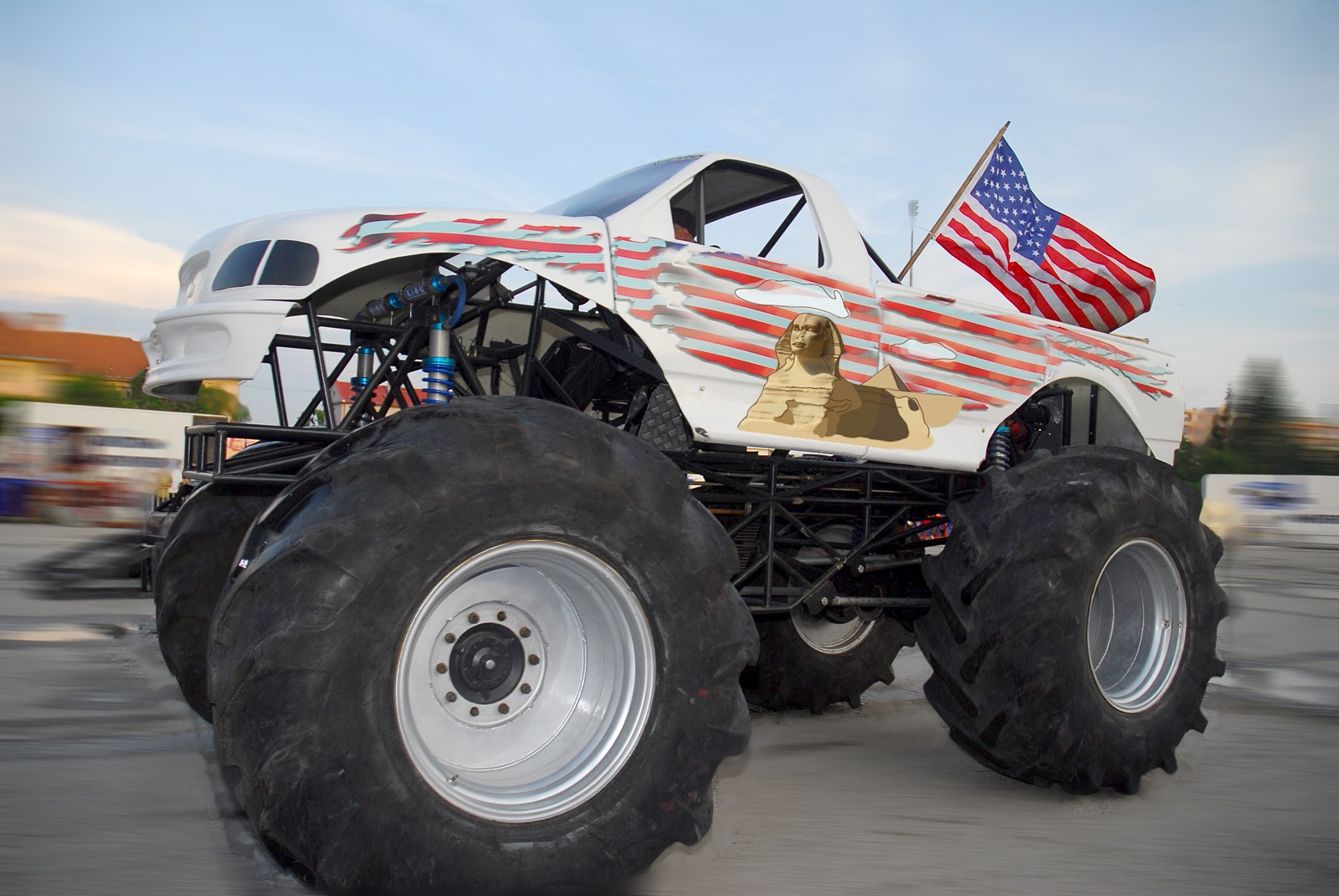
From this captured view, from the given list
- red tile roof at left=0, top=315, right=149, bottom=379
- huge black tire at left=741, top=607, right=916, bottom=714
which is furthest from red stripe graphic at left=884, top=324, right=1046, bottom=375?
red tile roof at left=0, top=315, right=149, bottom=379

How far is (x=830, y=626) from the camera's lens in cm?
638

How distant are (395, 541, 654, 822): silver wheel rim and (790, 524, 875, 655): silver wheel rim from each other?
2.80 m

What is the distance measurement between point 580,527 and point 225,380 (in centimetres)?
141

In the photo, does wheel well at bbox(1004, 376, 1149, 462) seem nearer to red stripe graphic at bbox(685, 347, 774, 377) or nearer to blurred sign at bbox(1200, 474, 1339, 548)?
red stripe graphic at bbox(685, 347, 774, 377)

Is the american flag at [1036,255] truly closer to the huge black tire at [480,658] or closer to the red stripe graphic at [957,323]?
the red stripe graphic at [957,323]

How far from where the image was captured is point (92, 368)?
42031 millimetres

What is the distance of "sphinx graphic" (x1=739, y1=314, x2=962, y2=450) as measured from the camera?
4.20 meters

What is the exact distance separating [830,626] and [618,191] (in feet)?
10.1

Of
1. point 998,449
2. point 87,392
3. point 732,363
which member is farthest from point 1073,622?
point 87,392

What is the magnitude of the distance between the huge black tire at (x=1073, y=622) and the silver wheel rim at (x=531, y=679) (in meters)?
1.76

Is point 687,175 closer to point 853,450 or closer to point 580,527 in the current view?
point 853,450

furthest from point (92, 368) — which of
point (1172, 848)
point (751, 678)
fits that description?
point (1172, 848)

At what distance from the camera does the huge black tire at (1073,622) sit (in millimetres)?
4145

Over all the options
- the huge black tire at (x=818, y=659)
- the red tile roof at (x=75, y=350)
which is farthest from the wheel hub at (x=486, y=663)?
the red tile roof at (x=75, y=350)
